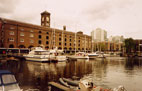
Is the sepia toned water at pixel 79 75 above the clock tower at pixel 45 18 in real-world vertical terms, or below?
below

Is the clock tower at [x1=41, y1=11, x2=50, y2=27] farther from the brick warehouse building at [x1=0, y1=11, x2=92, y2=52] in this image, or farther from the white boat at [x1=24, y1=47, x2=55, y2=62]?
the white boat at [x1=24, y1=47, x2=55, y2=62]

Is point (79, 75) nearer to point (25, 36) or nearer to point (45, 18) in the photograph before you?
point (25, 36)

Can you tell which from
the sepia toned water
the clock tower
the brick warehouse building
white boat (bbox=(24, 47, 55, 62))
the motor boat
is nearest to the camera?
the motor boat

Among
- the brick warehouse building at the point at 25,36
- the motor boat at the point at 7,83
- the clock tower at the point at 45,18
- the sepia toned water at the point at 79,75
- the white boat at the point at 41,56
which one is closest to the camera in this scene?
the motor boat at the point at 7,83

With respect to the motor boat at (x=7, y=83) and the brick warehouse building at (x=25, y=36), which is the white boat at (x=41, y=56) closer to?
the brick warehouse building at (x=25, y=36)

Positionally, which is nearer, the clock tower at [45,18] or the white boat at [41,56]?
the white boat at [41,56]

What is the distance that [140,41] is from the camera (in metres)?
142

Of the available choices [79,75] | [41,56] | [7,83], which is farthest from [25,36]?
[7,83]

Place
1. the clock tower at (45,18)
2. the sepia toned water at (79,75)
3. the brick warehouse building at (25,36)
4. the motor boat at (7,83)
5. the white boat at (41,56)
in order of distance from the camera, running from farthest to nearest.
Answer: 1. the clock tower at (45,18)
2. the brick warehouse building at (25,36)
3. the white boat at (41,56)
4. the sepia toned water at (79,75)
5. the motor boat at (7,83)

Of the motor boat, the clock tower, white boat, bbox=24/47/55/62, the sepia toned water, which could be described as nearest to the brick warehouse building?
white boat, bbox=24/47/55/62

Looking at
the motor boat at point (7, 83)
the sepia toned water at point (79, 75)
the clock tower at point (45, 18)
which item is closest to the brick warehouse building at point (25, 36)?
the clock tower at point (45, 18)

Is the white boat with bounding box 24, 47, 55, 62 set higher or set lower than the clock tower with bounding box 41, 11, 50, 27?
lower

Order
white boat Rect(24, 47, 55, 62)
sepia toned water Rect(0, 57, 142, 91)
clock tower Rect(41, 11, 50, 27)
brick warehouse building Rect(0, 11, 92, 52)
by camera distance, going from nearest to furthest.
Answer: sepia toned water Rect(0, 57, 142, 91) → white boat Rect(24, 47, 55, 62) → brick warehouse building Rect(0, 11, 92, 52) → clock tower Rect(41, 11, 50, 27)

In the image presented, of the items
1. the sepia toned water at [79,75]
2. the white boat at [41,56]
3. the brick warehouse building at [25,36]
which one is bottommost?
the sepia toned water at [79,75]
